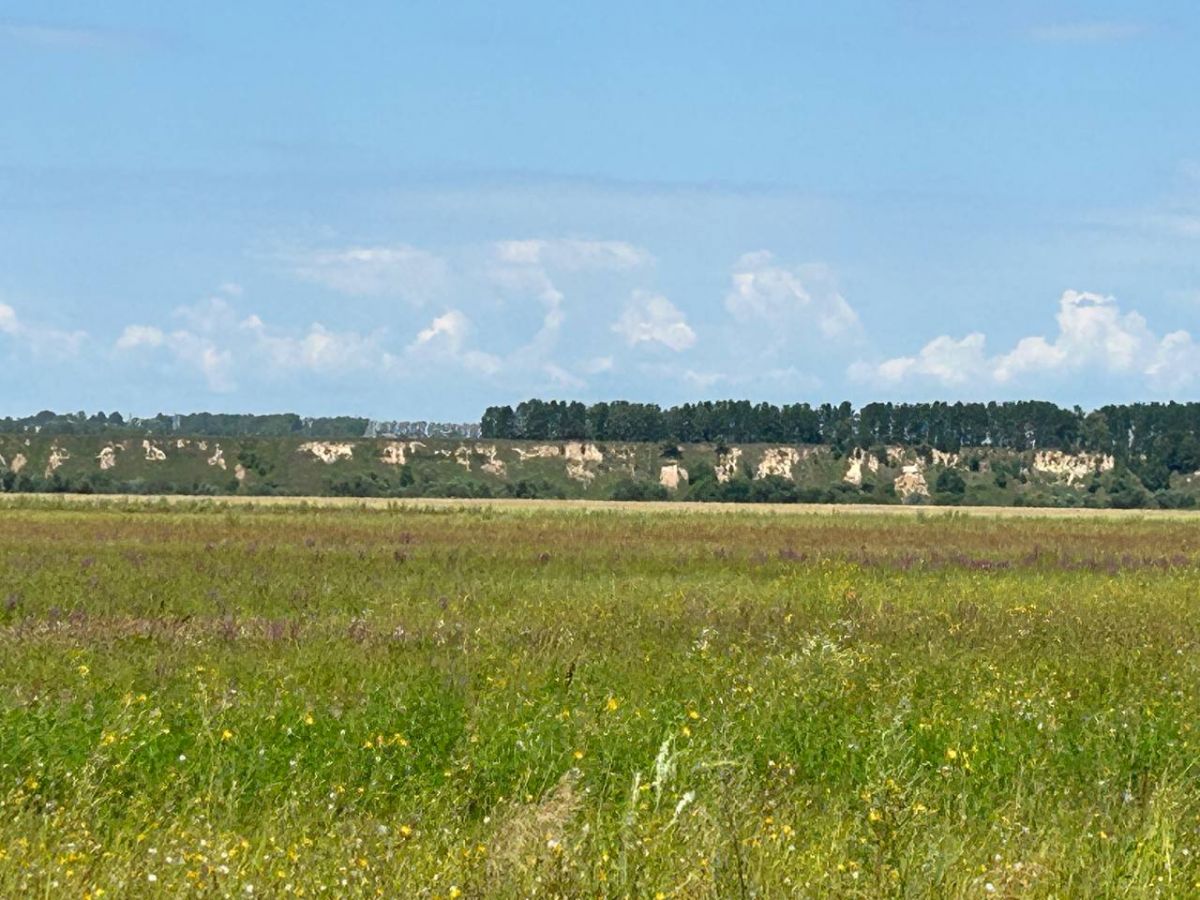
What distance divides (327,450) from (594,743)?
613 feet

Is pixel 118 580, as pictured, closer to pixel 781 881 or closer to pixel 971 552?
pixel 781 881

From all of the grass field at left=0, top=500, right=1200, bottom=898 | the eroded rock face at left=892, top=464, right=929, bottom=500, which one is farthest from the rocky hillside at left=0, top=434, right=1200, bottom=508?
the grass field at left=0, top=500, right=1200, bottom=898

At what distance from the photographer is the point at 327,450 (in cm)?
19475

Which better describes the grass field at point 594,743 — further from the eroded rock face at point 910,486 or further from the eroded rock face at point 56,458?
the eroded rock face at point 56,458

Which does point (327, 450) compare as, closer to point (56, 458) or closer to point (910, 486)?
point (56, 458)

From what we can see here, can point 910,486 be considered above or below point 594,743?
below

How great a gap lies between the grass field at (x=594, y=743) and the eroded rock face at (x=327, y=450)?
16933 centimetres

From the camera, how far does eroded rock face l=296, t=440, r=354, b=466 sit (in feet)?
633

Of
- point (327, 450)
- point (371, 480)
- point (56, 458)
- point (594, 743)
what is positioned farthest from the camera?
point (327, 450)

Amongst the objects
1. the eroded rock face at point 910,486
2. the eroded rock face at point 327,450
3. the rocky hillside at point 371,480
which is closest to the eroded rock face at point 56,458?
the rocky hillside at point 371,480

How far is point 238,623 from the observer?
18.5 metres

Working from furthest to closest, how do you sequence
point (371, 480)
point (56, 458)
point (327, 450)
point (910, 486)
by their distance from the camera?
point (327, 450)
point (56, 458)
point (910, 486)
point (371, 480)

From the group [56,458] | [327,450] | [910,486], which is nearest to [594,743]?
[910,486]

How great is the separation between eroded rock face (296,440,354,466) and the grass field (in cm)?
16933
